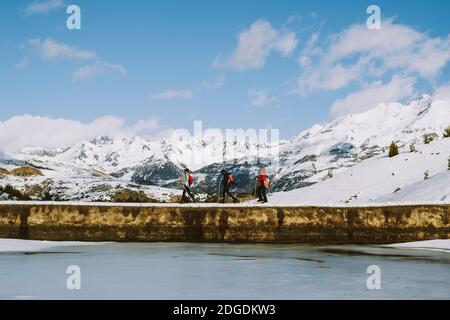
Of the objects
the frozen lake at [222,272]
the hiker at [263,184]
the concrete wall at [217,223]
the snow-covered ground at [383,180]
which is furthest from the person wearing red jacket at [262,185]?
the snow-covered ground at [383,180]

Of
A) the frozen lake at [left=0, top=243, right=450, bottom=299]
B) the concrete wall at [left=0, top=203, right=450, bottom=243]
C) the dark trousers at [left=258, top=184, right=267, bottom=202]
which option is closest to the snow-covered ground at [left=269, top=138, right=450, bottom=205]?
the concrete wall at [left=0, top=203, right=450, bottom=243]

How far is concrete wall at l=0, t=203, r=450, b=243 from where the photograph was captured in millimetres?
24172

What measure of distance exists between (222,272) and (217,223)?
32.7ft

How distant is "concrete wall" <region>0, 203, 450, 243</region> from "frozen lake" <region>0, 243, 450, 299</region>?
2454mm

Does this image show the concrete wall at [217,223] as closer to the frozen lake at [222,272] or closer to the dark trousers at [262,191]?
the frozen lake at [222,272]

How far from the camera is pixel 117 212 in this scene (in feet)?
80.1

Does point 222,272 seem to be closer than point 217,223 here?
Yes

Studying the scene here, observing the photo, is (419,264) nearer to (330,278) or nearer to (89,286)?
(330,278)

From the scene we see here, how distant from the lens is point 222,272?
14352mm

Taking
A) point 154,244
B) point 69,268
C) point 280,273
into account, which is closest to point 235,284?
point 280,273

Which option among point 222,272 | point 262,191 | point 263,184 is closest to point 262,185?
point 263,184

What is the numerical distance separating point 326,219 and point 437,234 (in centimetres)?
426

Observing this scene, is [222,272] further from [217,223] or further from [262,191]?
[262,191]

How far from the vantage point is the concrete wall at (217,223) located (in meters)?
24.2
